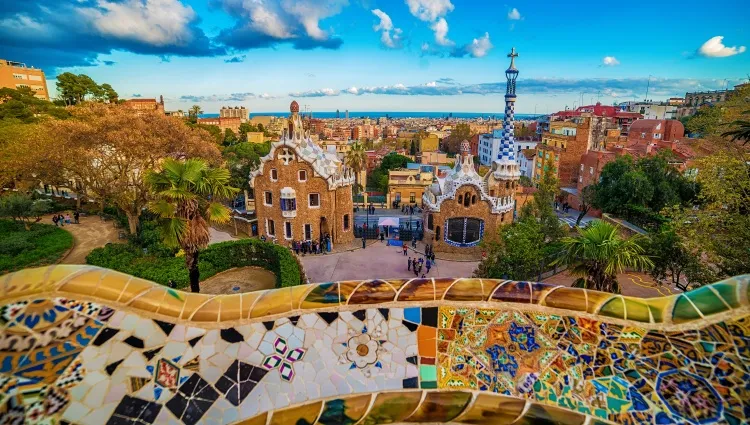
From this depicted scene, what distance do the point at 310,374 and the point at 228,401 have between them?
803 millimetres

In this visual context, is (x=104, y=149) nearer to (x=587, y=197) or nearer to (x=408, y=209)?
(x=408, y=209)

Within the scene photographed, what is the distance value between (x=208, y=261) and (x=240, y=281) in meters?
2.05

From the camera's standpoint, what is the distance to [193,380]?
386 centimetres

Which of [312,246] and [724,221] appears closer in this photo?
[724,221]

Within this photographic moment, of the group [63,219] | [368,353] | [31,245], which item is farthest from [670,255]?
[63,219]

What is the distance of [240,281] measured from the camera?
62.2 ft

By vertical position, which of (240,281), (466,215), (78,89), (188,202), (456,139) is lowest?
(240,281)

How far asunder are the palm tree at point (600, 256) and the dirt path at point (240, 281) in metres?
12.3

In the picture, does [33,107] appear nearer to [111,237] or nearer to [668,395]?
[111,237]

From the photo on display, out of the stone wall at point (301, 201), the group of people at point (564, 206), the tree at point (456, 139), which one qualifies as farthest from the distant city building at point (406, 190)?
the tree at point (456, 139)

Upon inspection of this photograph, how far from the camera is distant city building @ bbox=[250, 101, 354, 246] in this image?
75.6 ft

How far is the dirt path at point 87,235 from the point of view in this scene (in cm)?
2075

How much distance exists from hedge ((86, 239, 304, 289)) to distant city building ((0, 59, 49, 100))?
172ft

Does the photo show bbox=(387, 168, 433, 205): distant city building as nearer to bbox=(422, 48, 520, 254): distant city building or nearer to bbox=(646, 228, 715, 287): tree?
bbox=(422, 48, 520, 254): distant city building
